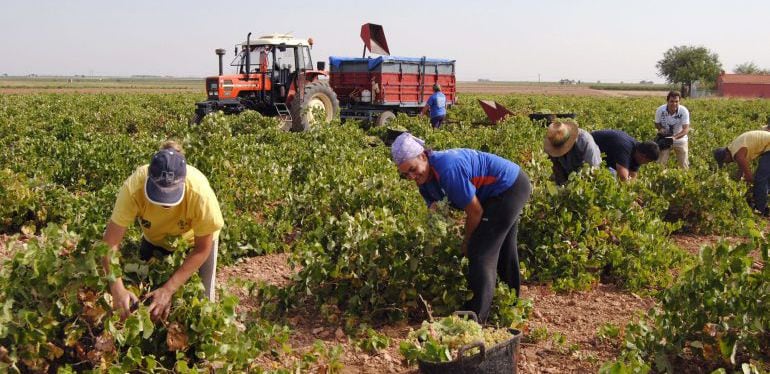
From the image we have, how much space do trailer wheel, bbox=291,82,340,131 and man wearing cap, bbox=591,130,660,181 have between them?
800 cm

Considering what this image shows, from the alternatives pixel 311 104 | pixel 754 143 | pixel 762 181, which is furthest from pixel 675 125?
pixel 311 104

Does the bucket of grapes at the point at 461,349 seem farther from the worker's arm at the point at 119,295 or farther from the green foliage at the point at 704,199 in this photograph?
the green foliage at the point at 704,199

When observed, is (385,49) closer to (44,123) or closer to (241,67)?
(241,67)

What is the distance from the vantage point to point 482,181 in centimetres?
445

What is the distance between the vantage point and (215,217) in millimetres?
3463

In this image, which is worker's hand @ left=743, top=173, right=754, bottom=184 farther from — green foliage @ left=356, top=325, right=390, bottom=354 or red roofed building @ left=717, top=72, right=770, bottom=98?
red roofed building @ left=717, top=72, right=770, bottom=98

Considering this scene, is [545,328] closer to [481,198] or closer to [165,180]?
[481,198]

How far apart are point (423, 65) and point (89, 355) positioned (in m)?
15.9

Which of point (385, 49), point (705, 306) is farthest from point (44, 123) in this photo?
point (705, 306)

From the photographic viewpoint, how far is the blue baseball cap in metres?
3.22

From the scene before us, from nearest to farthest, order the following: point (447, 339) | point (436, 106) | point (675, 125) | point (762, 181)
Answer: point (447, 339) < point (762, 181) < point (675, 125) < point (436, 106)

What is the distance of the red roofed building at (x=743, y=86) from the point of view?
2729 inches

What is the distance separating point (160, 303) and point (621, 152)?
205 inches

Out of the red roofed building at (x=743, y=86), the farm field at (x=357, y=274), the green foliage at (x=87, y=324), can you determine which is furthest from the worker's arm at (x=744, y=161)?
the red roofed building at (x=743, y=86)
